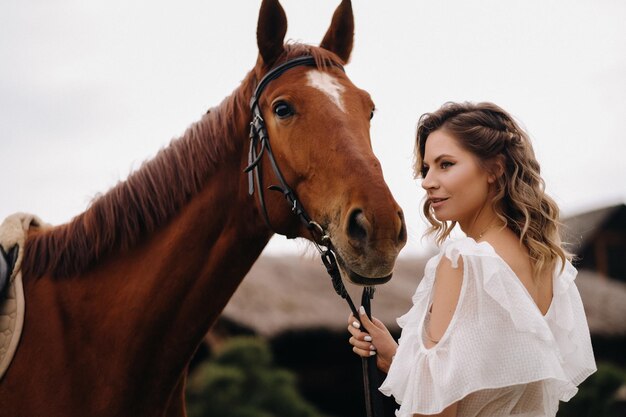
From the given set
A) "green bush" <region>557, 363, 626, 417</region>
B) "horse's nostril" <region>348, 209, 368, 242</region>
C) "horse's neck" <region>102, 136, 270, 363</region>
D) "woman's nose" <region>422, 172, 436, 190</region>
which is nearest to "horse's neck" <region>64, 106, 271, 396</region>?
"horse's neck" <region>102, 136, 270, 363</region>

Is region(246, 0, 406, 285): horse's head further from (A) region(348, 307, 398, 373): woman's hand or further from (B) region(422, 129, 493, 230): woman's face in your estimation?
(A) region(348, 307, 398, 373): woman's hand

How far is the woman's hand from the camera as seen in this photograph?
2.35 meters

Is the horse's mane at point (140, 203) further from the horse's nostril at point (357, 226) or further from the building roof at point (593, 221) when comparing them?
the building roof at point (593, 221)

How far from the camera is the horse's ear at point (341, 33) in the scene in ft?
9.46

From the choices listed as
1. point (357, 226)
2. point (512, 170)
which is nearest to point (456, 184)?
point (512, 170)

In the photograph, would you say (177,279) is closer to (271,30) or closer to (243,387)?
(271,30)

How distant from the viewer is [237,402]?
801cm

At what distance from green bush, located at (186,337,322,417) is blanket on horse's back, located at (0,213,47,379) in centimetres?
558

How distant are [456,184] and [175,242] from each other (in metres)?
1.18

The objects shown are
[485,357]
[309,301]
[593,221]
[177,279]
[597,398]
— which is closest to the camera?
[485,357]

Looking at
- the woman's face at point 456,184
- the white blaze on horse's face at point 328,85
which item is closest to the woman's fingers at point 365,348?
the woman's face at point 456,184

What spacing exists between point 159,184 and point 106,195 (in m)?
0.26

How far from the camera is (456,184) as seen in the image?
7.06 feet

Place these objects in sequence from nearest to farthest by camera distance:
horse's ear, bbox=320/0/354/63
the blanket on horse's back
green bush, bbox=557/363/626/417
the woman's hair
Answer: the woman's hair, the blanket on horse's back, horse's ear, bbox=320/0/354/63, green bush, bbox=557/363/626/417
